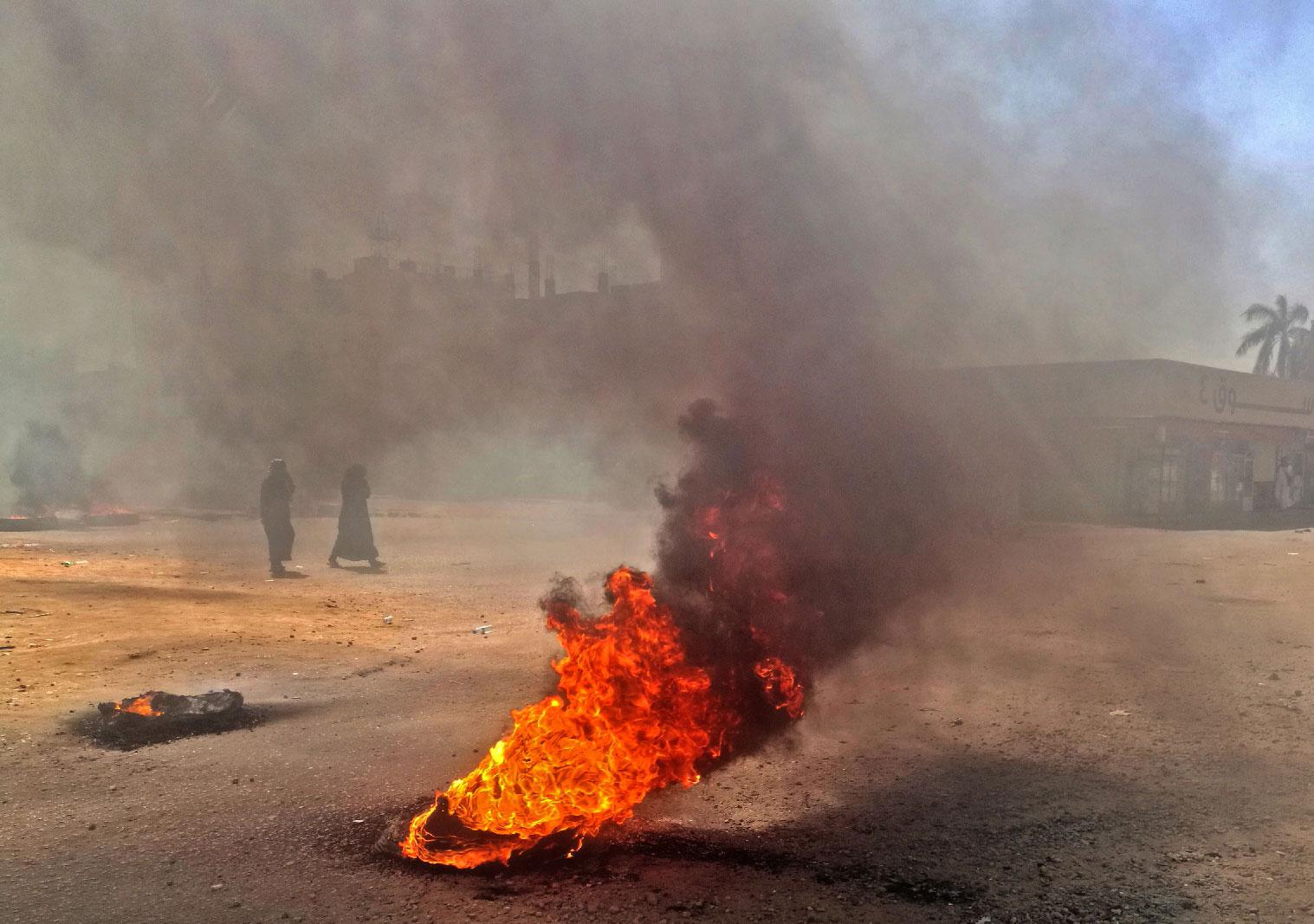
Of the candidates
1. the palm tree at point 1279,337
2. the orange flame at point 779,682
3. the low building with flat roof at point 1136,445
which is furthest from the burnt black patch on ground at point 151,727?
the palm tree at point 1279,337

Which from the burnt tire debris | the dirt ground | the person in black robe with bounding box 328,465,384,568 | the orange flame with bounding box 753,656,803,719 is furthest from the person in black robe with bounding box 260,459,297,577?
the orange flame with bounding box 753,656,803,719

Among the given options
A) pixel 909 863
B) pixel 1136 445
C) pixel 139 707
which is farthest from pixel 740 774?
pixel 1136 445

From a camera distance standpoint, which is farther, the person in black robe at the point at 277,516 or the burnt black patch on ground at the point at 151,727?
the person in black robe at the point at 277,516

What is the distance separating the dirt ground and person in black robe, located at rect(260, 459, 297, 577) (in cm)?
276

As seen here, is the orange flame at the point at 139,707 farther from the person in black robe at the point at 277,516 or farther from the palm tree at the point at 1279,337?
the palm tree at the point at 1279,337

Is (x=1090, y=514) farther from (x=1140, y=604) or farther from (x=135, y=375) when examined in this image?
(x=135, y=375)

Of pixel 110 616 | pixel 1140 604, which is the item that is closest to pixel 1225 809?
pixel 1140 604

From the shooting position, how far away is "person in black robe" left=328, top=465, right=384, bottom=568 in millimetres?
13812

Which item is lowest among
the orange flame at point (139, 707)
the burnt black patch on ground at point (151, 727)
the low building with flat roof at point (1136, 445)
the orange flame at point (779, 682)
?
the burnt black patch on ground at point (151, 727)

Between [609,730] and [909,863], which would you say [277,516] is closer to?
[609,730]

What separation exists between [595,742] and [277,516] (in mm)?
10262

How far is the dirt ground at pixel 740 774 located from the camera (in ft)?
11.4

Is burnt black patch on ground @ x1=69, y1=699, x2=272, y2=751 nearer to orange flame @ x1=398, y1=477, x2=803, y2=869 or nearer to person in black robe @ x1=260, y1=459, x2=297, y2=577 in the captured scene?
orange flame @ x1=398, y1=477, x2=803, y2=869

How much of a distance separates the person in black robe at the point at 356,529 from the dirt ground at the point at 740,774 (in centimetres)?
354
